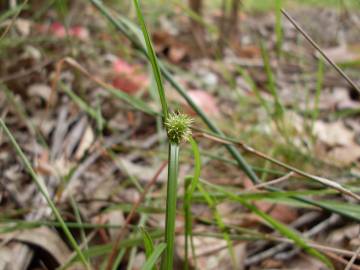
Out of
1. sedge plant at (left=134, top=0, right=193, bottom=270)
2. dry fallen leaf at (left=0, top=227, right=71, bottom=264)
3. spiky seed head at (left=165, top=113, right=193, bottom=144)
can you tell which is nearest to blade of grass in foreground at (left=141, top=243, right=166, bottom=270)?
sedge plant at (left=134, top=0, right=193, bottom=270)

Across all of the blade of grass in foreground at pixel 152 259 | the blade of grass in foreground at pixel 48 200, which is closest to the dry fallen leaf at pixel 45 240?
the blade of grass in foreground at pixel 48 200

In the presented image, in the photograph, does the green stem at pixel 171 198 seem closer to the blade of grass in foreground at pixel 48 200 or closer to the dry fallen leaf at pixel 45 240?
the blade of grass in foreground at pixel 48 200

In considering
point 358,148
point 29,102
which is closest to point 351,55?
point 358,148

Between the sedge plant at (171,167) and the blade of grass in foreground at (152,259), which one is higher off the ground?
the sedge plant at (171,167)

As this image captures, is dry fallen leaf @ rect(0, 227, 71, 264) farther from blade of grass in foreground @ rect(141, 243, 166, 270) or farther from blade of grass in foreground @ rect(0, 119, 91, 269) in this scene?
blade of grass in foreground @ rect(141, 243, 166, 270)

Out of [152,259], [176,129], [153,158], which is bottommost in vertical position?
[152,259]

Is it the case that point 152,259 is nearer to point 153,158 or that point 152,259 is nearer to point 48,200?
point 48,200

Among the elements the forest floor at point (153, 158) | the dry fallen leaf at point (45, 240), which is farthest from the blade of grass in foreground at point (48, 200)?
the dry fallen leaf at point (45, 240)

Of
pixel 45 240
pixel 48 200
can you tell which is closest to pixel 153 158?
pixel 45 240

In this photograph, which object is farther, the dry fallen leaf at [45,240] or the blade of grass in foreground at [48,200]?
the dry fallen leaf at [45,240]

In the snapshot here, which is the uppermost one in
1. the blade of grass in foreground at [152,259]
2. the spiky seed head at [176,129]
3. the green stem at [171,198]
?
the spiky seed head at [176,129]

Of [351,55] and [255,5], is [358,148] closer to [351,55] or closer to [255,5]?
[351,55]
